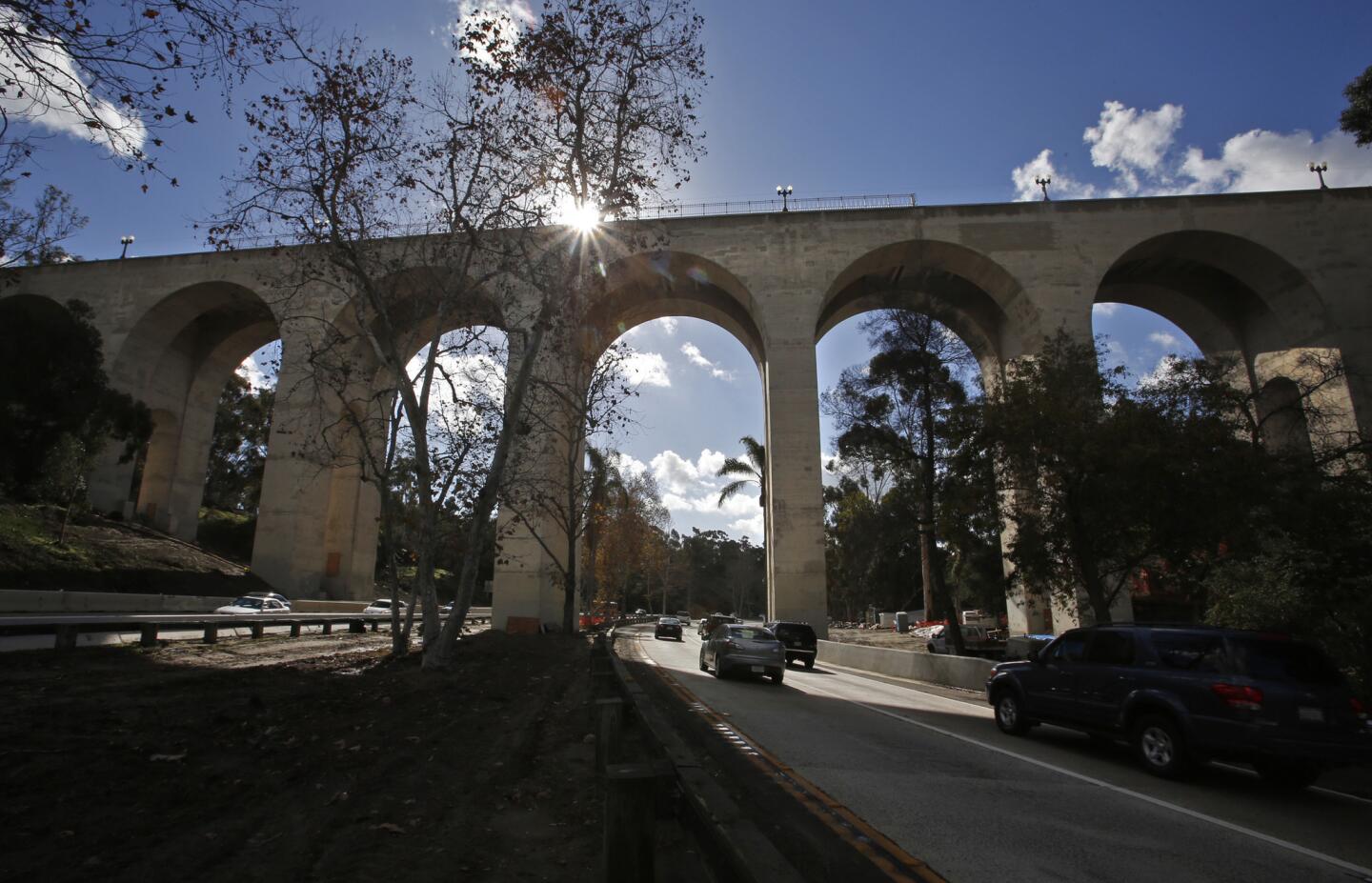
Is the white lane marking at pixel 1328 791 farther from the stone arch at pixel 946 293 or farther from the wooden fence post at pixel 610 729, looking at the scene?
the stone arch at pixel 946 293

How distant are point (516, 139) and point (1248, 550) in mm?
17201

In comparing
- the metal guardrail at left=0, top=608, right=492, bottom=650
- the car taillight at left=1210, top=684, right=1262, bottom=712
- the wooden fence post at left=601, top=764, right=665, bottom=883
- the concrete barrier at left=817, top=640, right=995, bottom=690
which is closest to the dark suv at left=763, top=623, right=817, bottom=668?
the concrete barrier at left=817, top=640, right=995, bottom=690

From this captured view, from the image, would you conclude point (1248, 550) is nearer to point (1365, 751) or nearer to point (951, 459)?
point (951, 459)

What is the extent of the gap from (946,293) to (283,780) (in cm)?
3714

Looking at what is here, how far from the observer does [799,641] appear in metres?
24.3

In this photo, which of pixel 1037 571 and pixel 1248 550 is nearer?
pixel 1248 550

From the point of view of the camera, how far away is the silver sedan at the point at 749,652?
658 inches

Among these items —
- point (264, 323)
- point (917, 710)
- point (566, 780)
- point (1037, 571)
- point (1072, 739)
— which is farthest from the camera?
point (264, 323)

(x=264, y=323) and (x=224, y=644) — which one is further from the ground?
(x=264, y=323)

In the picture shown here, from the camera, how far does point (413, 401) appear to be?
15.0 meters

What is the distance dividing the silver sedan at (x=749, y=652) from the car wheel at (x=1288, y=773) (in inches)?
387

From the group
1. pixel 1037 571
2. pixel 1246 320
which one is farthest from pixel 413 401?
pixel 1246 320

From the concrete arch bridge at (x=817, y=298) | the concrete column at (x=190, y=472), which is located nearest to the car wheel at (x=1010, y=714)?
the concrete arch bridge at (x=817, y=298)

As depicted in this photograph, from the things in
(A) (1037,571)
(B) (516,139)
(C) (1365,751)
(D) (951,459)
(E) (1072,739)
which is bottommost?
(E) (1072,739)
